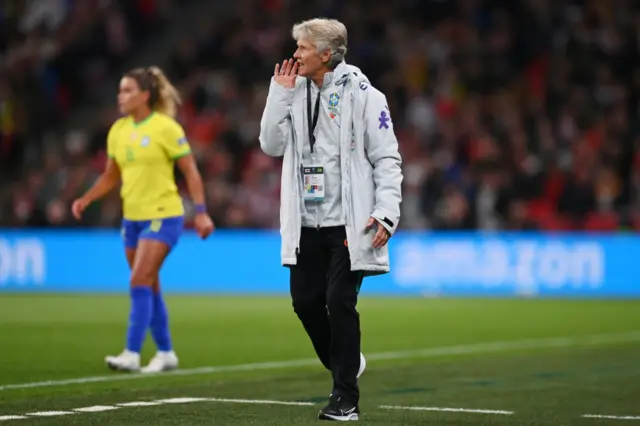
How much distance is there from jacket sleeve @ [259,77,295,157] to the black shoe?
5.11 ft

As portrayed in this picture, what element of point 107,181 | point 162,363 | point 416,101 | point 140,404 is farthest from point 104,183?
point 416,101

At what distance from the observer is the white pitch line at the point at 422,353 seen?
34.6ft

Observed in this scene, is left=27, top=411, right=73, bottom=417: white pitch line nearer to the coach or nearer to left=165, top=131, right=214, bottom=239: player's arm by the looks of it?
the coach

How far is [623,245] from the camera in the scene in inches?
911

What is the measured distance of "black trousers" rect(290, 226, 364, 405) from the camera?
7961 millimetres

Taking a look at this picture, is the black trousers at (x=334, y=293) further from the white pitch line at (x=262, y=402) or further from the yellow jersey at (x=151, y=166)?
the yellow jersey at (x=151, y=166)

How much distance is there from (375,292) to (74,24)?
35.8 feet

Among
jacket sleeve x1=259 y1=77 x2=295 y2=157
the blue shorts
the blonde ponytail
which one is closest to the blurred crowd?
the blonde ponytail

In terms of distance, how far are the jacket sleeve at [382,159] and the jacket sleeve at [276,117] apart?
0.47 metres

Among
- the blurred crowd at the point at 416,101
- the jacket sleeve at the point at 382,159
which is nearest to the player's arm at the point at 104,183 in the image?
the jacket sleeve at the point at 382,159

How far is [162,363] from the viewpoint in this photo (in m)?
11.4

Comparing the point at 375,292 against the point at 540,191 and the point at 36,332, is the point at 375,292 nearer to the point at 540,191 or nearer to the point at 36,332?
the point at 540,191

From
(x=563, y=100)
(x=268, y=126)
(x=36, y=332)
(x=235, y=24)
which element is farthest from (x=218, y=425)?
(x=235, y=24)

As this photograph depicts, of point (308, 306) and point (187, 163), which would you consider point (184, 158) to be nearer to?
point (187, 163)
